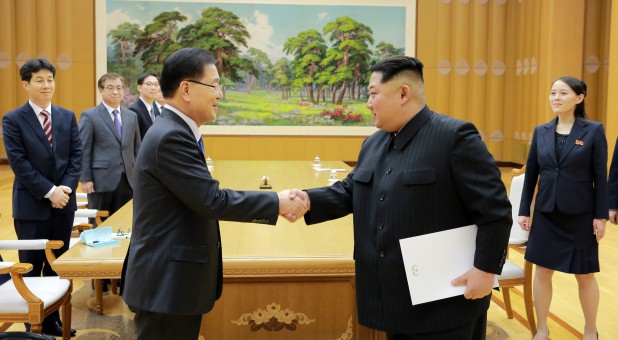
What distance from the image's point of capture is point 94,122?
554 centimetres

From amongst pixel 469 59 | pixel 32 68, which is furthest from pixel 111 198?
pixel 469 59

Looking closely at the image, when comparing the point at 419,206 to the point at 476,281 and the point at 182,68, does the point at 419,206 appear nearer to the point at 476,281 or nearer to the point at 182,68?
the point at 476,281

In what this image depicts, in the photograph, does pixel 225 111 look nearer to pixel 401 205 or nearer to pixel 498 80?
pixel 498 80

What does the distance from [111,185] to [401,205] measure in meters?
3.84

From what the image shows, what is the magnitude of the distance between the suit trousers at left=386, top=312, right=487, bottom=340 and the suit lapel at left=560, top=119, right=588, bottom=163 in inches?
78.3

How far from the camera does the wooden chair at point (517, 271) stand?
13.6ft

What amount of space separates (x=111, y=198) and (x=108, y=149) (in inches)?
16.4

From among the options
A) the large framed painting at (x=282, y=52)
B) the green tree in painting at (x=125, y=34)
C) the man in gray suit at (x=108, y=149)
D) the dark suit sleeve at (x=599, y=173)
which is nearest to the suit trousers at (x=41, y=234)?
the man in gray suit at (x=108, y=149)

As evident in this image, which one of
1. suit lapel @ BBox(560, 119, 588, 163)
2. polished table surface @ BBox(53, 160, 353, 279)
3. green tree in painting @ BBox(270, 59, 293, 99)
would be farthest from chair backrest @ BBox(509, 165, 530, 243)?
green tree in painting @ BBox(270, 59, 293, 99)

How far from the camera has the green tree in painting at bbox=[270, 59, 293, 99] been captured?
14.0 metres

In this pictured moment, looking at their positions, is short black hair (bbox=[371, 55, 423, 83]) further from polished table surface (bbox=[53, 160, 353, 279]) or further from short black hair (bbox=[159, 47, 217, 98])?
polished table surface (bbox=[53, 160, 353, 279])

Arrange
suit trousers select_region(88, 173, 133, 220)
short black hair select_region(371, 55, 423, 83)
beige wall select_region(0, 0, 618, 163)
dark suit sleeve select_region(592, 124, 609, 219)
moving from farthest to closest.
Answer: beige wall select_region(0, 0, 618, 163) < suit trousers select_region(88, 173, 133, 220) < dark suit sleeve select_region(592, 124, 609, 219) < short black hair select_region(371, 55, 423, 83)

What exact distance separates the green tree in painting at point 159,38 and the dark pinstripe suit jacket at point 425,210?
11971 millimetres

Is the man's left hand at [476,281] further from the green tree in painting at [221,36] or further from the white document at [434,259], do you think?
the green tree in painting at [221,36]
